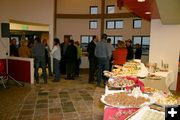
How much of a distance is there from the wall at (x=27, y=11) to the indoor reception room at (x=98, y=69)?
0.09 feet

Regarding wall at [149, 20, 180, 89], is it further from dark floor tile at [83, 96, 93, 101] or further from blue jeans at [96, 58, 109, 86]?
dark floor tile at [83, 96, 93, 101]

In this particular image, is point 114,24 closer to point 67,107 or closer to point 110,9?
point 110,9

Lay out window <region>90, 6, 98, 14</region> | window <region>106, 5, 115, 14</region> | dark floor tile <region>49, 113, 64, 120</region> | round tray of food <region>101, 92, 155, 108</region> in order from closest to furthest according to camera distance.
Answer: round tray of food <region>101, 92, 155, 108</region> → dark floor tile <region>49, 113, 64, 120</region> → window <region>106, 5, 115, 14</region> → window <region>90, 6, 98, 14</region>

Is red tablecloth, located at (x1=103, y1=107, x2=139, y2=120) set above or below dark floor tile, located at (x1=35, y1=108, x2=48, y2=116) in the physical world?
above

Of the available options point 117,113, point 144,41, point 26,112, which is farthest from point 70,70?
point 117,113

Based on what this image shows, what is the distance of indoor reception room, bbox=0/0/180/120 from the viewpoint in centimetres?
231

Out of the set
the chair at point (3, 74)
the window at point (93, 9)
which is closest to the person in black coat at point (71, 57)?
the chair at point (3, 74)

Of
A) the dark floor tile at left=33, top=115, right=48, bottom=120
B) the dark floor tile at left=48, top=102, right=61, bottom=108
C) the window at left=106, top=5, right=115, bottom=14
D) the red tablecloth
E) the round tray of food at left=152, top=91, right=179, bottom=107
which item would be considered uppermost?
the window at left=106, top=5, right=115, bottom=14

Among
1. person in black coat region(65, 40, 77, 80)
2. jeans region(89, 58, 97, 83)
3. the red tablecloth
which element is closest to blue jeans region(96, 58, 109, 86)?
jeans region(89, 58, 97, 83)

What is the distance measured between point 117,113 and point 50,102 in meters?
3.02

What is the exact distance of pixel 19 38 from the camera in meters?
9.95

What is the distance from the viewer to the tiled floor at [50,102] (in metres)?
3.88

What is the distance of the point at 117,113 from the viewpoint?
1.95 m

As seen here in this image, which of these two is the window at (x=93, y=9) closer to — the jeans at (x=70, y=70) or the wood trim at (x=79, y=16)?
the wood trim at (x=79, y=16)
